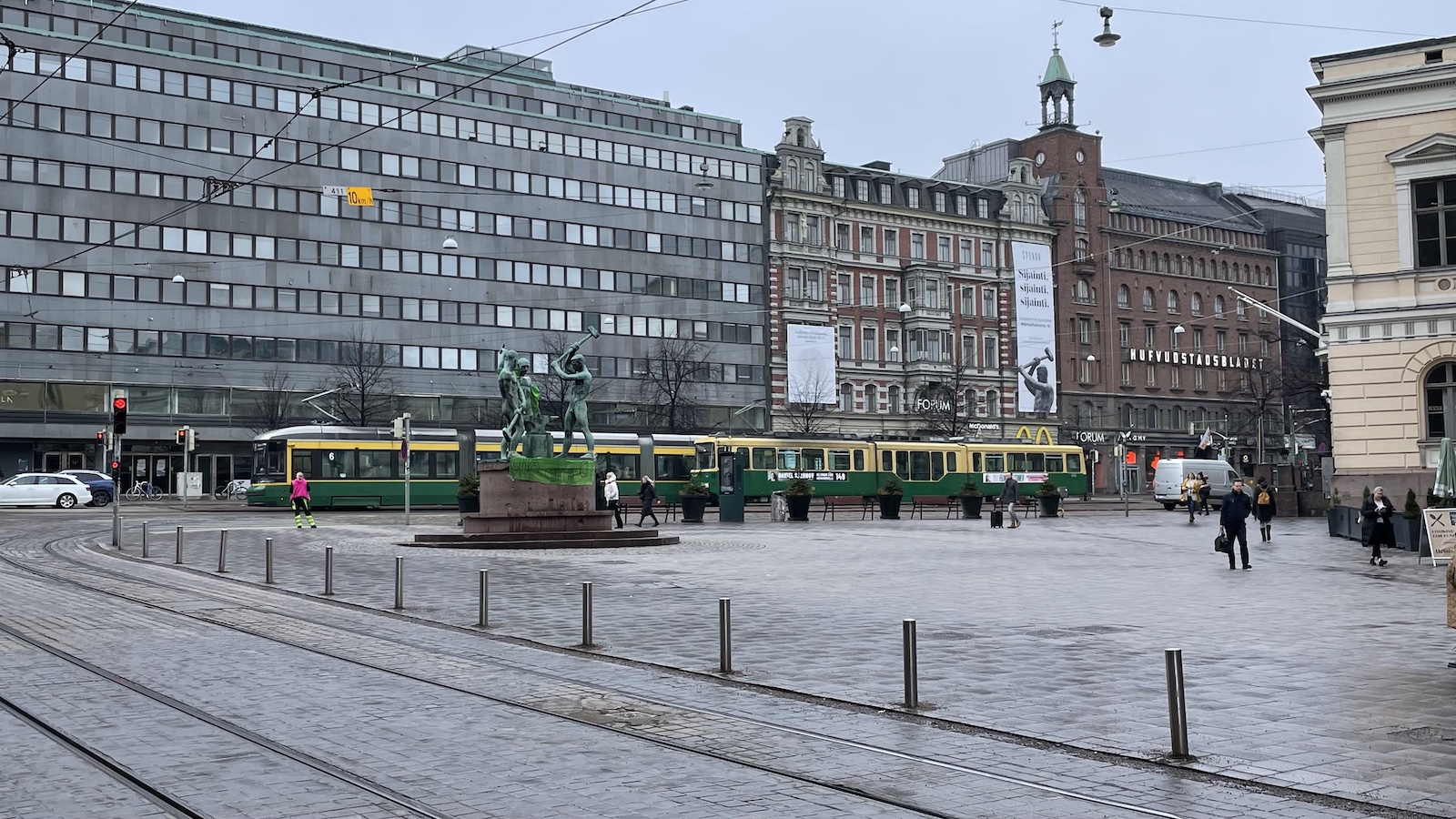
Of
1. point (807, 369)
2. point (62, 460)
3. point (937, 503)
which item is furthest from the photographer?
point (807, 369)

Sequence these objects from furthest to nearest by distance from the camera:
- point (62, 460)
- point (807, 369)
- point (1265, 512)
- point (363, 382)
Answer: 1. point (807, 369)
2. point (363, 382)
3. point (62, 460)
4. point (1265, 512)

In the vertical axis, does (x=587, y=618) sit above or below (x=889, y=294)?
below

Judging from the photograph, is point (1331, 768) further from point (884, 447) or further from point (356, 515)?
point (884, 447)

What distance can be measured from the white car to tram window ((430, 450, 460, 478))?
13.1 metres

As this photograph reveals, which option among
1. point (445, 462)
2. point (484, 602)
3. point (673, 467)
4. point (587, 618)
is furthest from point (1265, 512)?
point (445, 462)

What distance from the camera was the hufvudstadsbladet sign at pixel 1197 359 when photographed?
9312 cm

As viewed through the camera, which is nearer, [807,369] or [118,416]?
[118,416]

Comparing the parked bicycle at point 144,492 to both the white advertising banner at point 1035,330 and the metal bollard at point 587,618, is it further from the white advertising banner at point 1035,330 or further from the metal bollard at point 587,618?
the metal bollard at point 587,618

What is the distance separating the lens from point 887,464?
60.3m

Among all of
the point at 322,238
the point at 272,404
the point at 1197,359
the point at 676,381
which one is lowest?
the point at 272,404

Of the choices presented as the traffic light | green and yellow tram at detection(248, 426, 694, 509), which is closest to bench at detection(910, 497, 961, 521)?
green and yellow tram at detection(248, 426, 694, 509)

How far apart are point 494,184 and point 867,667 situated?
217 ft

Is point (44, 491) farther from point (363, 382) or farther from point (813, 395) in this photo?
point (813, 395)

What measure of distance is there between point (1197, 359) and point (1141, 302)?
6892 millimetres
